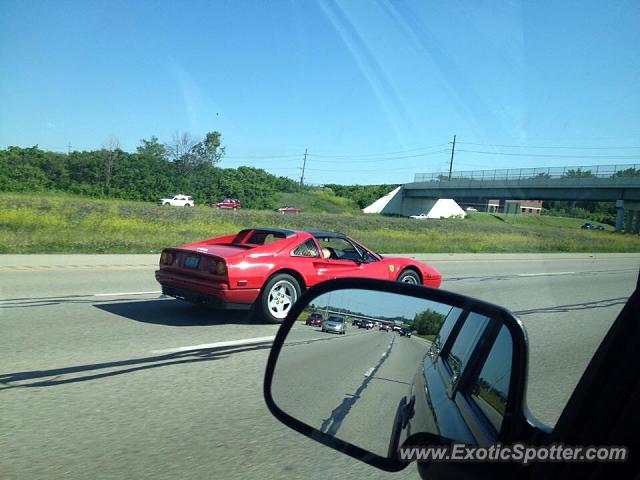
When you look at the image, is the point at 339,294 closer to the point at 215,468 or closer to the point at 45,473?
the point at 215,468

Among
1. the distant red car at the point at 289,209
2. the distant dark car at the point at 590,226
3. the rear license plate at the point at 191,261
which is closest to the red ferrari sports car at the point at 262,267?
the rear license plate at the point at 191,261

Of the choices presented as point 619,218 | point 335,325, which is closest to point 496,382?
point 335,325

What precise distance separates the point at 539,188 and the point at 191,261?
144 ft

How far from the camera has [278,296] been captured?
337 inches

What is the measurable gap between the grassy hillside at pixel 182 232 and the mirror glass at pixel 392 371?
17363mm

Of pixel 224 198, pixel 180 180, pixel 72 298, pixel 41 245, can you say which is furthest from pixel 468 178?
pixel 72 298

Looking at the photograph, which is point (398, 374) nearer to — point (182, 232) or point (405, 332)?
point (405, 332)

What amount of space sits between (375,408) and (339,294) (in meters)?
0.65

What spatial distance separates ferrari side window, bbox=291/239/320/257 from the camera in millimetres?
8758

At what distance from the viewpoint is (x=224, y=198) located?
6481 centimetres

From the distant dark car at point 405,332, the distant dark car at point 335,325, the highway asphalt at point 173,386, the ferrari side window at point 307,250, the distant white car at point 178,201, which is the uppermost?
the distant white car at point 178,201

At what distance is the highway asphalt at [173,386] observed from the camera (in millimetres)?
2730

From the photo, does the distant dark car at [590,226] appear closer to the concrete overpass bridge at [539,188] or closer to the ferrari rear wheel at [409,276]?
the concrete overpass bridge at [539,188]

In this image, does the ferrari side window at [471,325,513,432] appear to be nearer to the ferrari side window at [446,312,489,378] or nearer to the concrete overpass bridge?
the ferrari side window at [446,312,489,378]
